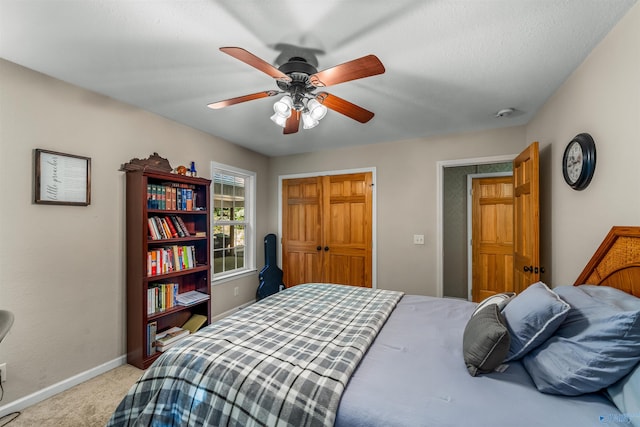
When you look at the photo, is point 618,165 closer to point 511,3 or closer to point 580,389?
point 511,3

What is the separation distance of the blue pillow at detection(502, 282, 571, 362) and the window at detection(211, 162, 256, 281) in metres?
3.02

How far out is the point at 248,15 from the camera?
140cm

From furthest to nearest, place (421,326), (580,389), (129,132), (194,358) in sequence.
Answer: (129,132), (421,326), (194,358), (580,389)

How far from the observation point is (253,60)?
4.37ft

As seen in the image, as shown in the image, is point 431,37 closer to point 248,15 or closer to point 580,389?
point 248,15

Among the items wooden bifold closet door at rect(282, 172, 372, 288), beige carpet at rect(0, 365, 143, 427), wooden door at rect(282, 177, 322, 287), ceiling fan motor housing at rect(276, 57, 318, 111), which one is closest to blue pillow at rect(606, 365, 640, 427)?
ceiling fan motor housing at rect(276, 57, 318, 111)

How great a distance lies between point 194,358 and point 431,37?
2155mm

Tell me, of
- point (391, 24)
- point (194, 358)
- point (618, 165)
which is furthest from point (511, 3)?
point (194, 358)

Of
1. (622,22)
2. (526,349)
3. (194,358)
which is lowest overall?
(194,358)

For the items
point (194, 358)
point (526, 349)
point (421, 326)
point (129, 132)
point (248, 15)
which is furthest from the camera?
point (129, 132)

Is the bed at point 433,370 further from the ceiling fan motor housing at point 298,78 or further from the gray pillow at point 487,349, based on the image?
the ceiling fan motor housing at point 298,78

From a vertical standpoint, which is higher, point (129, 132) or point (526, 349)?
point (129, 132)

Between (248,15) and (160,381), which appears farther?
(248,15)

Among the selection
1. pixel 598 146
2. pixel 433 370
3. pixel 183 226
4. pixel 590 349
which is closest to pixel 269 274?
pixel 183 226
